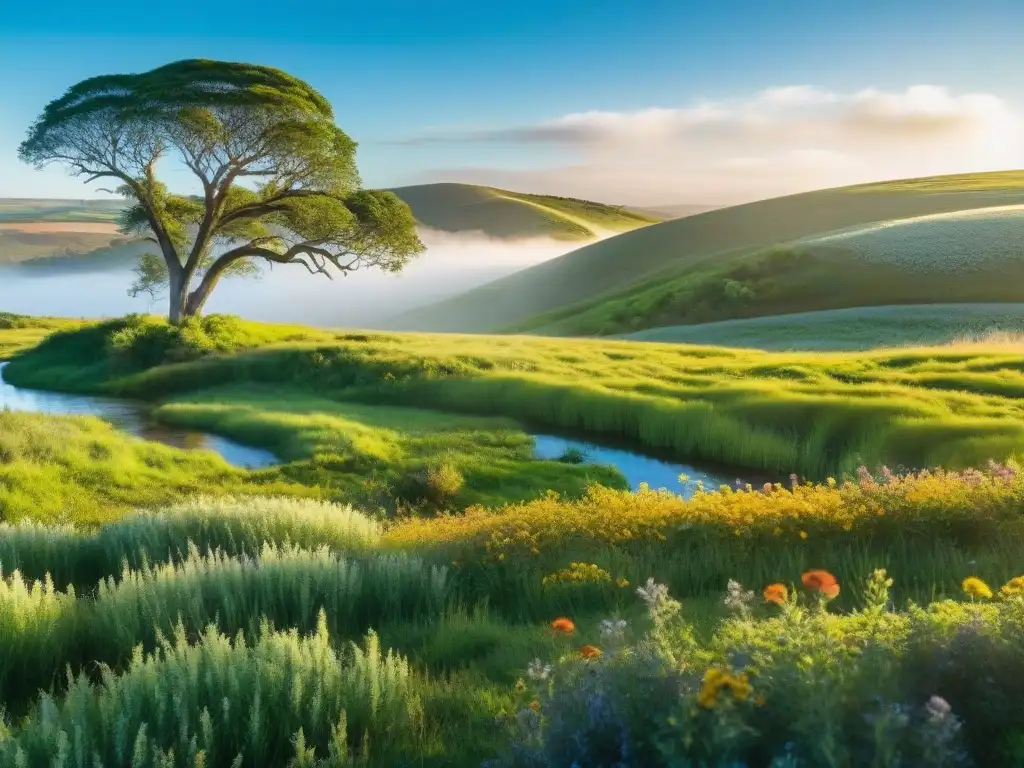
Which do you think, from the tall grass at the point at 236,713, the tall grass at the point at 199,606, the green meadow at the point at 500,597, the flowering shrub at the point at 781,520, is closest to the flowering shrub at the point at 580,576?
the green meadow at the point at 500,597

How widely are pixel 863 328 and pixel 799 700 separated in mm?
49515

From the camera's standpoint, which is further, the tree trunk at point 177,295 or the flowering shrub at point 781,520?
the tree trunk at point 177,295

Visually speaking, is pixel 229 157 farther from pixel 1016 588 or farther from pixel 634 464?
pixel 1016 588

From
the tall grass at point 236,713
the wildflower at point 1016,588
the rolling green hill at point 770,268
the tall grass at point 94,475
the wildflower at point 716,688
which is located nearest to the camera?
the wildflower at point 716,688

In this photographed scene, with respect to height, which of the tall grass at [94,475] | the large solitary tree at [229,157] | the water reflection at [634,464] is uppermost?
the large solitary tree at [229,157]

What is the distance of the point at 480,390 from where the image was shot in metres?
30.3

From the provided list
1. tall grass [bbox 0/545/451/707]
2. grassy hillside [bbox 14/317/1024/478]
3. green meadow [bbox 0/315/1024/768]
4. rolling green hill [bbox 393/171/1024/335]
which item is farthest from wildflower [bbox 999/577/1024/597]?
rolling green hill [bbox 393/171/1024/335]

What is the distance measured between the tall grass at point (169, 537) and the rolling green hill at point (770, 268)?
6012cm

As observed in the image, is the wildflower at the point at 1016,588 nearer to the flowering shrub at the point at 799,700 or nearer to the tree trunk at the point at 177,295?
the flowering shrub at the point at 799,700

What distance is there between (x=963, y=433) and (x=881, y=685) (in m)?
16.5

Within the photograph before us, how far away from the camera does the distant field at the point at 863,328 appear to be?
4466 cm

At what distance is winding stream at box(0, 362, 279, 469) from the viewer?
22.5 m

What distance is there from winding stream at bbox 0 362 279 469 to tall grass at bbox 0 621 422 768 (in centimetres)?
1660

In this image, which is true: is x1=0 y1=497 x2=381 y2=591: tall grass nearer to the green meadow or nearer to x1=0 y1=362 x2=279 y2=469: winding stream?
the green meadow
